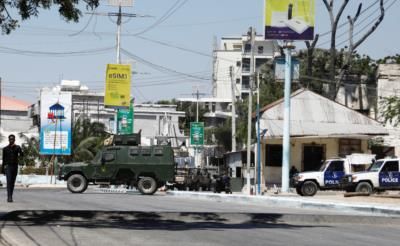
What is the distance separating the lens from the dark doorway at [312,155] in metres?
56.2

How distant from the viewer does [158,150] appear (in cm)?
3800

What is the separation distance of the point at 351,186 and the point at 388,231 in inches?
949

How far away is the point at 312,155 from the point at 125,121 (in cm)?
1494

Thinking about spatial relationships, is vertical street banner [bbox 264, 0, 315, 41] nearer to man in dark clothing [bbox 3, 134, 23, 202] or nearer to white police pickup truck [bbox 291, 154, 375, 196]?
white police pickup truck [bbox 291, 154, 375, 196]

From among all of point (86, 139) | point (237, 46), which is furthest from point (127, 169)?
point (237, 46)

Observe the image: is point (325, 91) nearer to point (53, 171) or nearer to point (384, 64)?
point (384, 64)

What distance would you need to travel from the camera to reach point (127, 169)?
3769 centimetres

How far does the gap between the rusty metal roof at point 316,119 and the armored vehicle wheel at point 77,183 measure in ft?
69.5

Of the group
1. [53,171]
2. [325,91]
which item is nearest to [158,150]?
[53,171]

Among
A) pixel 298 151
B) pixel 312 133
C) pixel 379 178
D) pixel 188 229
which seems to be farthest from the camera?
pixel 298 151

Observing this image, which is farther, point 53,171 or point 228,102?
point 228,102

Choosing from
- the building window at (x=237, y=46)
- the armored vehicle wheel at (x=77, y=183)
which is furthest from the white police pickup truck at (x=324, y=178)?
the building window at (x=237, y=46)

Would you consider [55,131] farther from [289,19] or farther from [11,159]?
[11,159]

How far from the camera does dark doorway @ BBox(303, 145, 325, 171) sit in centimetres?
5619
